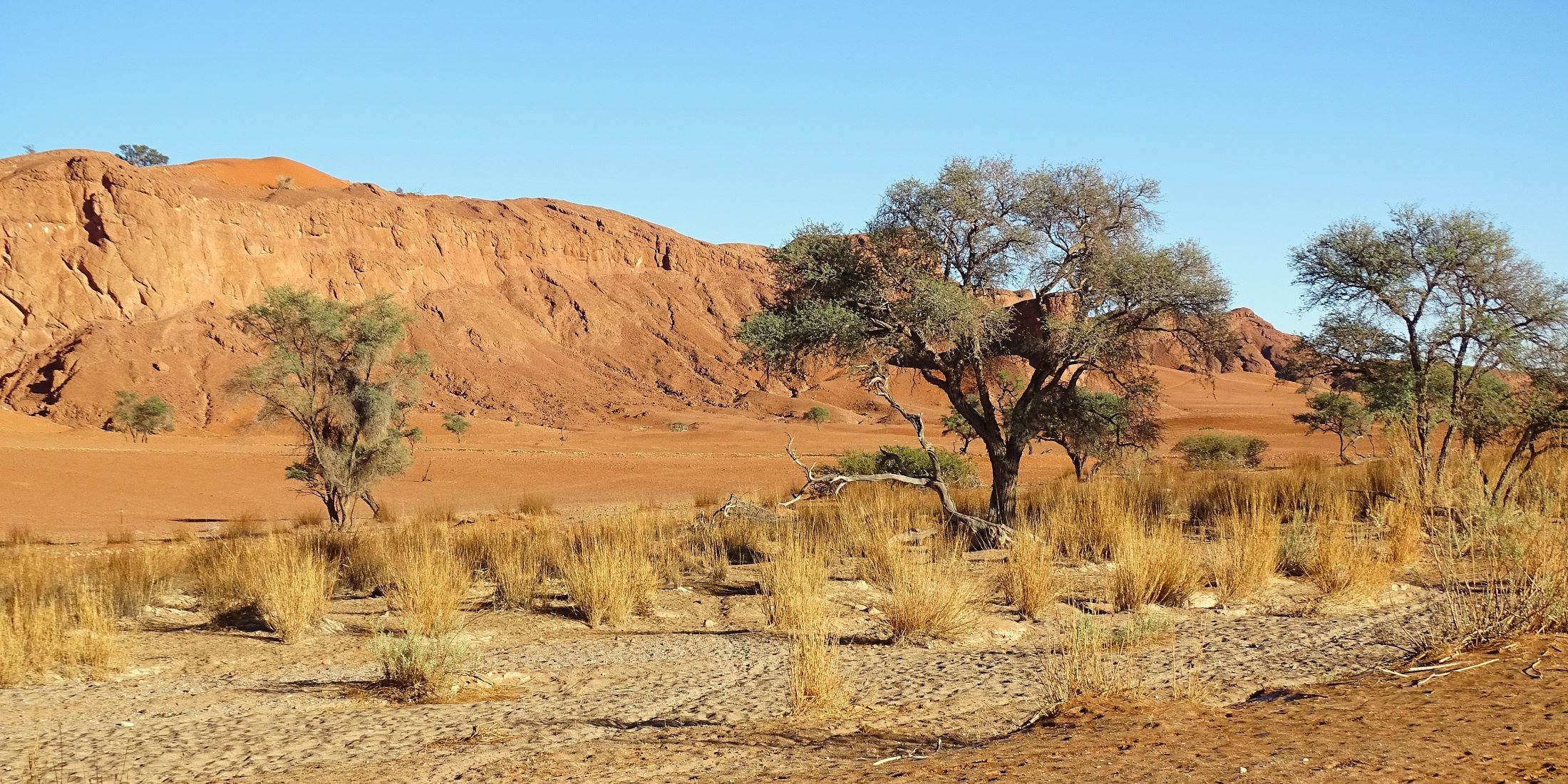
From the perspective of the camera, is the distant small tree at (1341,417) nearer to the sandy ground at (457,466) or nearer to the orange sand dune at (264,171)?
the sandy ground at (457,466)

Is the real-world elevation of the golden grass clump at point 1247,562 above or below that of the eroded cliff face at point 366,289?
below

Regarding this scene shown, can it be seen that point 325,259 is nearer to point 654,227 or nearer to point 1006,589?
Result: point 654,227

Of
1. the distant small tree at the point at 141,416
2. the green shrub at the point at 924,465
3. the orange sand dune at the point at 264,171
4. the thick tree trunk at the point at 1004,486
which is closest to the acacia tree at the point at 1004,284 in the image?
the thick tree trunk at the point at 1004,486

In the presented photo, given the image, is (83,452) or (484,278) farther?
(484,278)

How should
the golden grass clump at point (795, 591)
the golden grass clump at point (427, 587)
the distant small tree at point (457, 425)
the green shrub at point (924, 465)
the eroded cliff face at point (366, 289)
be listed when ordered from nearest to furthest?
the golden grass clump at point (795, 591) < the golden grass clump at point (427, 587) < the green shrub at point (924, 465) < the distant small tree at point (457, 425) < the eroded cliff face at point (366, 289)

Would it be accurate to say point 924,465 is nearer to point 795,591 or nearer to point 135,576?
point 135,576

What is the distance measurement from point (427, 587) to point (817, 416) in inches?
2650

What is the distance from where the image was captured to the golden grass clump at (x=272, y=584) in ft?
31.0

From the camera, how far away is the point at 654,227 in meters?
115

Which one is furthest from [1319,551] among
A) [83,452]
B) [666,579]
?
[83,452]

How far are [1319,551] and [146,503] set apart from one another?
98.4 ft

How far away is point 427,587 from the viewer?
932 centimetres

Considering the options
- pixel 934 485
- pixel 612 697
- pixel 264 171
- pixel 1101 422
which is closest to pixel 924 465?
pixel 1101 422

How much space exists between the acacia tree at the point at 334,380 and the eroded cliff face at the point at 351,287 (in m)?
50.8
